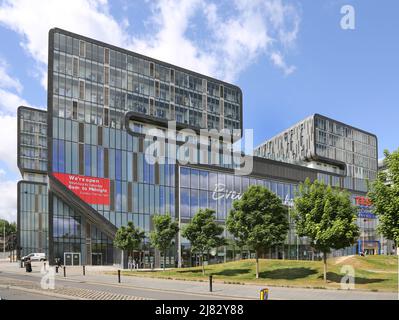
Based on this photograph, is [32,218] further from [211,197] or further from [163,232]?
[163,232]

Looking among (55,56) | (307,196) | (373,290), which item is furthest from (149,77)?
(373,290)

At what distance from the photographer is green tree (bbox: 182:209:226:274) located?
137 feet

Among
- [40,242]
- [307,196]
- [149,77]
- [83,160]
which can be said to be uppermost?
[149,77]

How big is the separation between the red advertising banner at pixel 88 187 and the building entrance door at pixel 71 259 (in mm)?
8361

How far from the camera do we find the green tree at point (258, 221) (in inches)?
1485

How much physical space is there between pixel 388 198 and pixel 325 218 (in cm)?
992

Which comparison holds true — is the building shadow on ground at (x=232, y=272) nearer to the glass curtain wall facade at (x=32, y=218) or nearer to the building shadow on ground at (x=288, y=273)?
the building shadow on ground at (x=288, y=273)

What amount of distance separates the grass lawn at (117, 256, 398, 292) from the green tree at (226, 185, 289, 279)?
2.73m

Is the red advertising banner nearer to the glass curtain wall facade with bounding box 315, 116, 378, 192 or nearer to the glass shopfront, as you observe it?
the glass shopfront

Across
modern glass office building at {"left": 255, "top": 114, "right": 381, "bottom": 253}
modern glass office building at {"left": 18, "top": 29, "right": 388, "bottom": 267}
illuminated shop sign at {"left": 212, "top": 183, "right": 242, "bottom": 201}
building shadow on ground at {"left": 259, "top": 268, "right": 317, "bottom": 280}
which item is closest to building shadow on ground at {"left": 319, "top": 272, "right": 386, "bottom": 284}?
building shadow on ground at {"left": 259, "top": 268, "right": 317, "bottom": 280}
